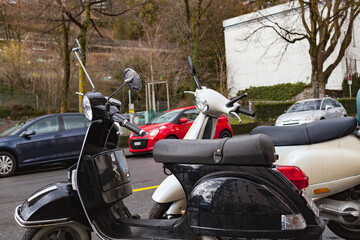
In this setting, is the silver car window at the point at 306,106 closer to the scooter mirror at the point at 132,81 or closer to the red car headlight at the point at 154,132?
the red car headlight at the point at 154,132

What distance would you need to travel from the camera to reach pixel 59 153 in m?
11.1

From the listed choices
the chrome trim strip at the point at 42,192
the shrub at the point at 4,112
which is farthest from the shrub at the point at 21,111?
the chrome trim strip at the point at 42,192

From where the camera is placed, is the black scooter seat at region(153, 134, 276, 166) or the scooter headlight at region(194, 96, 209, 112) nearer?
the black scooter seat at region(153, 134, 276, 166)

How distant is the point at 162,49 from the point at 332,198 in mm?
30958

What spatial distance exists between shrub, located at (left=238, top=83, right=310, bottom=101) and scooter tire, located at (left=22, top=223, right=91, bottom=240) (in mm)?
31323

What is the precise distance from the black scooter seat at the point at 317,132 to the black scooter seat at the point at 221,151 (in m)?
1.15

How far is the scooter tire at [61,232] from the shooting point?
10.9ft

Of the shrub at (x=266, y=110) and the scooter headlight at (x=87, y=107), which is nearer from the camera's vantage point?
the scooter headlight at (x=87, y=107)

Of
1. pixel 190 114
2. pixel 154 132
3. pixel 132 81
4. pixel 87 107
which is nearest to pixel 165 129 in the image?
pixel 154 132

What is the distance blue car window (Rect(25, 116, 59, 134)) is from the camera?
11.1 m

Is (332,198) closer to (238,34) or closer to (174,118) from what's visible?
(174,118)

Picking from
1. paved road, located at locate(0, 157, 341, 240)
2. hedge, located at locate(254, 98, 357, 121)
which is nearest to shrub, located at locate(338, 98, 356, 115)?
hedge, located at locate(254, 98, 357, 121)

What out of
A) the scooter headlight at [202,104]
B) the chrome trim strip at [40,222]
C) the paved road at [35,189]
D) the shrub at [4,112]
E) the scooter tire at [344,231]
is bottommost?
the paved road at [35,189]

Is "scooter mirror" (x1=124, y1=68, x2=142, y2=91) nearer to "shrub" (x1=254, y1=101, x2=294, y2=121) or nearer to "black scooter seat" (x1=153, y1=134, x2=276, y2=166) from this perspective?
"black scooter seat" (x1=153, y1=134, x2=276, y2=166)
